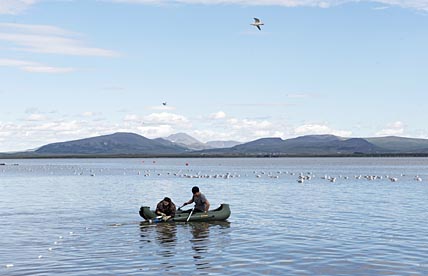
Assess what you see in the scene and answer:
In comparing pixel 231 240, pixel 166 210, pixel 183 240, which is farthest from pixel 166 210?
pixel 231 240

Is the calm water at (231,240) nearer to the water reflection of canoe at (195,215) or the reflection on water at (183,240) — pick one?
the reflection on water at (183,240)

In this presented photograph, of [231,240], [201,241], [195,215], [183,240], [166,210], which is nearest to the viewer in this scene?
[231,240]

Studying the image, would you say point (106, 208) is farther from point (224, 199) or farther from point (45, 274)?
point (45, 274)

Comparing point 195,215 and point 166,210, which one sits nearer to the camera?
point 166,210

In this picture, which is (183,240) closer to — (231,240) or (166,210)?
(231,240)

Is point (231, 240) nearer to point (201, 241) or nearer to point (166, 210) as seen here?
point (201, 241)

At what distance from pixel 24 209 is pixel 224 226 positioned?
15650 millimetres

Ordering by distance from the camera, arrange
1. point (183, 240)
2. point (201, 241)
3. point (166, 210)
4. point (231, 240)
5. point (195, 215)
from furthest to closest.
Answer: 1. point (195, 215)
2. point (166, 210)
3. point (183, 240)
4. point (201, 241)
5. point (231, 240)

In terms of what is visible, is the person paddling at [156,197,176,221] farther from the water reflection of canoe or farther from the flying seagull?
the flying seagull

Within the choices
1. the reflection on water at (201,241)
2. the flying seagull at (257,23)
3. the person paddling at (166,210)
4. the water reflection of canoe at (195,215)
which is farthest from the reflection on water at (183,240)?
the flying seagull at (257,23)

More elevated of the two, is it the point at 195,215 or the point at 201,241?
the point at 195,215

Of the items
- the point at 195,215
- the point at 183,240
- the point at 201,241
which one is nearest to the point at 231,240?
the point at 201,241

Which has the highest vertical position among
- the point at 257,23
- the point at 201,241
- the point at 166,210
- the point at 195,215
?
the point at 257,23

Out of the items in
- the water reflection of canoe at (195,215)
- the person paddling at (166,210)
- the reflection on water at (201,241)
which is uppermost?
the person paddling at (166,210)
